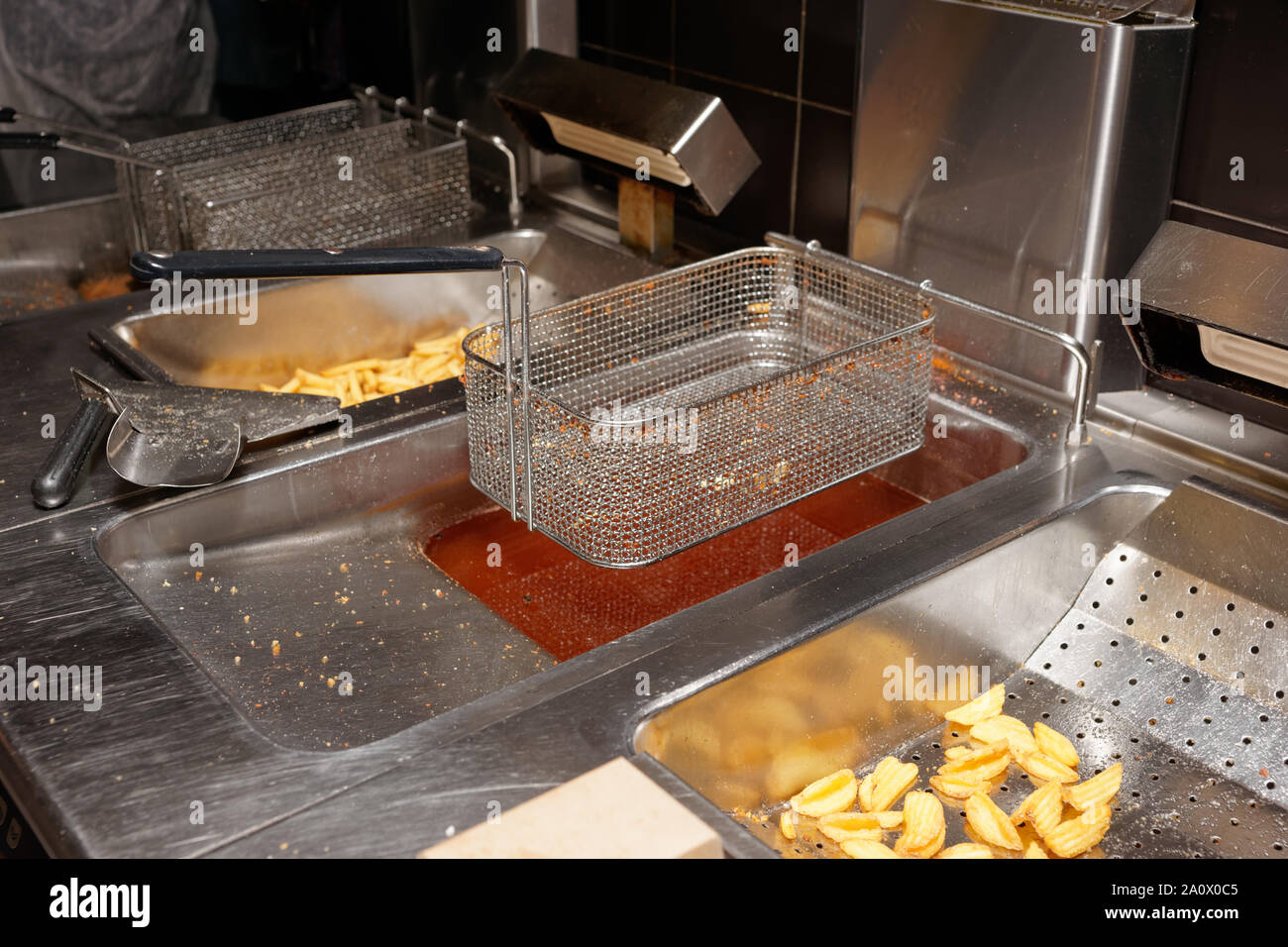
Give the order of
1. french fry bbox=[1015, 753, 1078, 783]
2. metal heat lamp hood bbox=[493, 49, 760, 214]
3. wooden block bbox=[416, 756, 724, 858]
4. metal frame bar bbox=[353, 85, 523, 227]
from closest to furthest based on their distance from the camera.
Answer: wooden block bbox=[416, 756, 724, 858] < french fry bbox=[1015, 753, 1078, 783] < metal heat lamp hood bbox=[493, 49, 760, 214] < metal frame bar bbox=[353, 85, 523, 227]

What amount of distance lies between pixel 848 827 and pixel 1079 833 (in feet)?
0.60

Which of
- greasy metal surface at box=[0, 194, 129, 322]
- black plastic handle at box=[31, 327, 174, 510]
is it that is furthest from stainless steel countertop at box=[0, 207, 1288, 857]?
greasy metal surface at box=[0, 194, 129, 322]

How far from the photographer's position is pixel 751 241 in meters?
1.85

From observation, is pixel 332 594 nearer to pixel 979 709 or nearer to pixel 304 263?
pixel 304 263

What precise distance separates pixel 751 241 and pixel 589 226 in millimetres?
276

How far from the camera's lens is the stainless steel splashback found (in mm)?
1277

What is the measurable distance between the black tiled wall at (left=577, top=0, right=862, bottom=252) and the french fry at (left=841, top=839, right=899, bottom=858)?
90cm

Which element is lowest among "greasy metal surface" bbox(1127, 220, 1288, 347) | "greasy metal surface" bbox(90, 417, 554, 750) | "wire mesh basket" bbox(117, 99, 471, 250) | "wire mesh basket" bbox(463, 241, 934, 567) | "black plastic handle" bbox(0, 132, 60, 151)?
"greasy metal surface" bbox(90, 417, 554, 750)

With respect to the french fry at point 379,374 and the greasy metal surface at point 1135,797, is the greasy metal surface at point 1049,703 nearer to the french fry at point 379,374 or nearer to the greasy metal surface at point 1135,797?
the greasy metal surface at point 1135,797

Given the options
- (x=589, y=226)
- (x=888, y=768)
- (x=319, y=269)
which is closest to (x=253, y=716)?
(x=319, y=269)

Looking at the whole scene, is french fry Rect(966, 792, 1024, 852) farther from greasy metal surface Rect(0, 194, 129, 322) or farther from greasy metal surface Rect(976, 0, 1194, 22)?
greasy metal surface Rect(0, 194, 129, 322)

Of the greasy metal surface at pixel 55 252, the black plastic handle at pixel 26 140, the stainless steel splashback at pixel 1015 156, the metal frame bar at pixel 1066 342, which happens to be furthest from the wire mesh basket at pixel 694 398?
the greasy metal surface at pixel 55 252

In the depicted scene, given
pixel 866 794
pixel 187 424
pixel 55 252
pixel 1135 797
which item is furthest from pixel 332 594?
pixel 55 252
